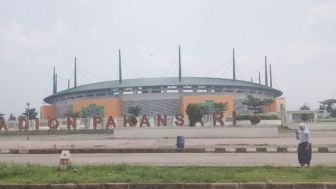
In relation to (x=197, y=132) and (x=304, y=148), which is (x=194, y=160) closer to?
(x=304, y=148)

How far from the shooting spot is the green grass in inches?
367

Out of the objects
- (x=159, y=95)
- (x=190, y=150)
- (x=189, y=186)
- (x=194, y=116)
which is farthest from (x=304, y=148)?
(x=159, y=95)

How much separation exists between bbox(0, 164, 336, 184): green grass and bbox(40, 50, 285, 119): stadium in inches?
2969

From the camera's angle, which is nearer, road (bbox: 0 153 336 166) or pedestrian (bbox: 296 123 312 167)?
pedestrian (bbox: 296 123 312 167)

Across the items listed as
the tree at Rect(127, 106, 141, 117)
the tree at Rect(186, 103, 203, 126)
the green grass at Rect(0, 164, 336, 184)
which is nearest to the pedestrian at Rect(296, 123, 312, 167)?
the green grass at Rect(0, 164, 336, 184)

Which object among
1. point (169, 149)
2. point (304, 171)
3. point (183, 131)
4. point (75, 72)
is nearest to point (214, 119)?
point (183, 131)

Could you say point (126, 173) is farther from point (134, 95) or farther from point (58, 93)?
point (58, 93)

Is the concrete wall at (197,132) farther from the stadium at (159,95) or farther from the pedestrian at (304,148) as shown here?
the stadium at (159,95)

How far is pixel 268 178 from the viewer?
9.50 m

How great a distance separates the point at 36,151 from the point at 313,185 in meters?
15.5

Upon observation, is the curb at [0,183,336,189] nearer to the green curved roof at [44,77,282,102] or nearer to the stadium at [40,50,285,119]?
the stadium at [40,50,285,119]

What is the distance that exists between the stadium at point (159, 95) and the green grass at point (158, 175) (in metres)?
75.4

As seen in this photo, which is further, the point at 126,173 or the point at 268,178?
the point at 126,173

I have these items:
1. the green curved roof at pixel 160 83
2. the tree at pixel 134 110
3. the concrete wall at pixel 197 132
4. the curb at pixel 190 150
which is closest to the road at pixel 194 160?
the curb at pixel 190 150
